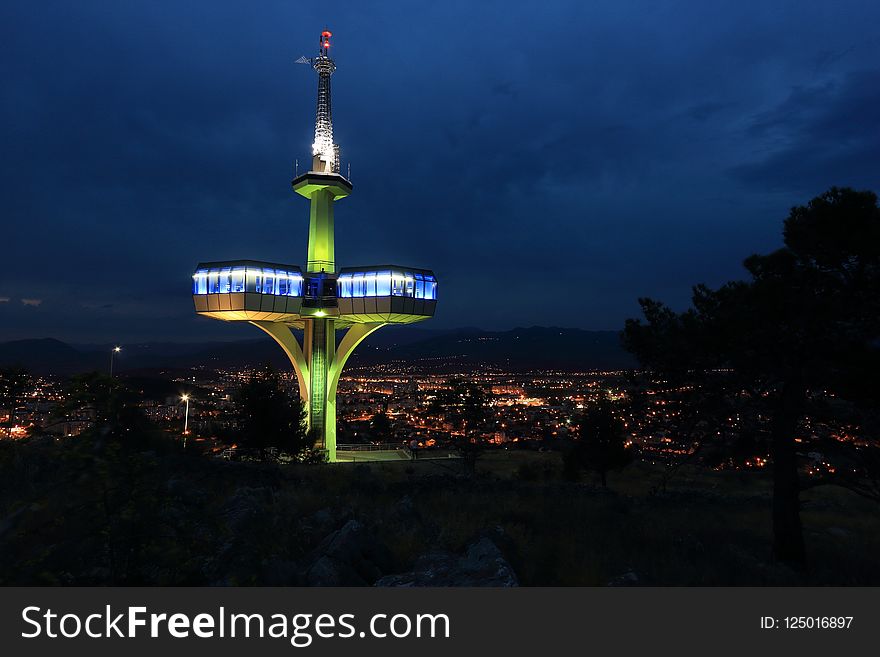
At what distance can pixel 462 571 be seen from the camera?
25.0ft

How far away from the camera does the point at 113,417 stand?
5203 millimetres

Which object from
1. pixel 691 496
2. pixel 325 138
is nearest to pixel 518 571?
pixel 691 496

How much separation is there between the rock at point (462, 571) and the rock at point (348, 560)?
0.41 metres

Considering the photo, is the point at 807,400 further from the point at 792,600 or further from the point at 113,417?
the point at 113,417

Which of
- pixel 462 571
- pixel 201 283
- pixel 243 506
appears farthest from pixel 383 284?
pixel 462 571

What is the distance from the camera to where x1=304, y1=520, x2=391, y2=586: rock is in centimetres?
727

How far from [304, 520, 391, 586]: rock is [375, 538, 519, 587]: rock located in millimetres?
412

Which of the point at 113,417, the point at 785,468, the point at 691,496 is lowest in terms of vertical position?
the point at 691,496

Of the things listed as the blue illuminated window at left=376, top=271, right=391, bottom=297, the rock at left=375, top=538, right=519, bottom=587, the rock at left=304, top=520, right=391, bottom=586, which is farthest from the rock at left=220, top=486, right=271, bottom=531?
the blue illuminated window at left=376, top=271, right=391, bottom=297

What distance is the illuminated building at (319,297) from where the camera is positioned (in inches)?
1455

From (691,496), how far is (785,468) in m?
12.4

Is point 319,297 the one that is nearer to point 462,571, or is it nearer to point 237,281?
point 237,281

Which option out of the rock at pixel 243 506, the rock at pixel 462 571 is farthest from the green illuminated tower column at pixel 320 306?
the rock at pixel 462 571

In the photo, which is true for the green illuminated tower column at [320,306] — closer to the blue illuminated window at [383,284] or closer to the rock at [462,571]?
the blue illuminated window at [383,284]
